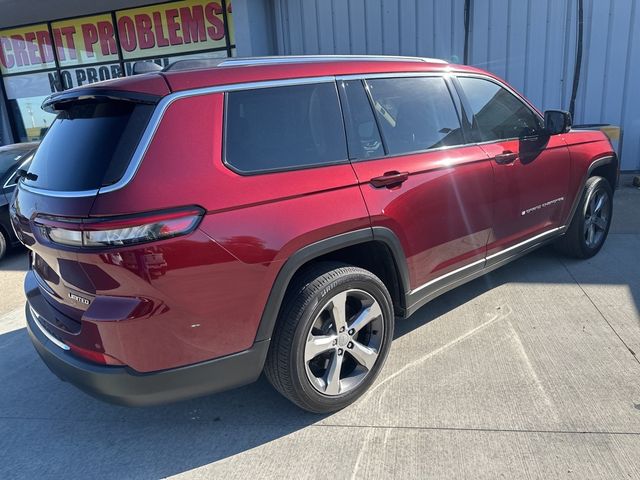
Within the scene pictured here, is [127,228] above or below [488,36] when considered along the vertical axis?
below

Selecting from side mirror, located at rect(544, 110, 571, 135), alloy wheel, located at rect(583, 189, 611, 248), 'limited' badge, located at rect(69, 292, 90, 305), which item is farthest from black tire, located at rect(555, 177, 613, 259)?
'limited' badge, located at rect(69, 292, 90, 305)

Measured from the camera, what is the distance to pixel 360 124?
283 centimetres

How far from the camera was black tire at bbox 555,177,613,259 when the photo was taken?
4566mm

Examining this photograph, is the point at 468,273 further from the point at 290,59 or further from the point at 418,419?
the point at 290,59

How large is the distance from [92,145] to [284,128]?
910mm

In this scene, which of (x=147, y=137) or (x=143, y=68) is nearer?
(x=147, y=137)

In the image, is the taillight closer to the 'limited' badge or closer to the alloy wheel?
the 'limited' badge

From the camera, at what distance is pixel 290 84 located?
8.44 feet

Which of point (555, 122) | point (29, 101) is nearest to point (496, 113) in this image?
point (555, 122)

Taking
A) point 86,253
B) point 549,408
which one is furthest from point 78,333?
point 549,408

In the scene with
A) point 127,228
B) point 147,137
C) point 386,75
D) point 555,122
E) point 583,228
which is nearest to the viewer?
point 127,228

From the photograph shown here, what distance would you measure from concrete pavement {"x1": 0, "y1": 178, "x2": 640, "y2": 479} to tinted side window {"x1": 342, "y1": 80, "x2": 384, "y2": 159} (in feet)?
4.63

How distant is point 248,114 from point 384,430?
1.78 m

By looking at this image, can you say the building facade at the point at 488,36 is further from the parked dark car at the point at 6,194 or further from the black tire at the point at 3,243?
the black tire at the point at 3,243
